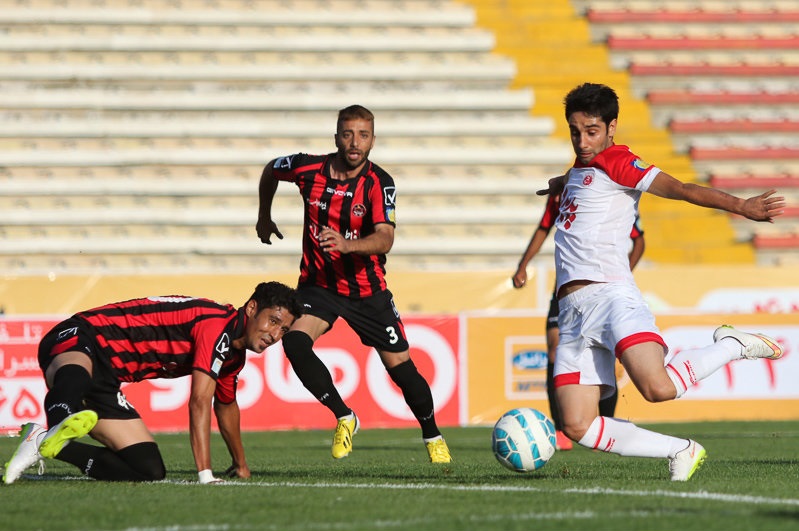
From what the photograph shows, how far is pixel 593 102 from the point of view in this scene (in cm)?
644

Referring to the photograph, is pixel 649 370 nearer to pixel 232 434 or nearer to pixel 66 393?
pixel 232 434

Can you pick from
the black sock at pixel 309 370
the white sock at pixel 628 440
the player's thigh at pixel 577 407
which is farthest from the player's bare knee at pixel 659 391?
the black sock at pixel 309 370

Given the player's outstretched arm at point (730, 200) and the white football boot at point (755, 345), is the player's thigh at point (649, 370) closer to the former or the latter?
the white football boot at point (755, 345)

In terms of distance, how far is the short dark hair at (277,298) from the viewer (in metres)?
6.58

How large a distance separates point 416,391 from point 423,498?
244 cm

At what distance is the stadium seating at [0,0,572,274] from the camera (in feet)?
60.1

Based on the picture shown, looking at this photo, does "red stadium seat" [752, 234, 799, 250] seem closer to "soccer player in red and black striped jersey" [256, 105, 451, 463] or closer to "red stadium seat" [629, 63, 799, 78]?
"red stadium seat" [629, 63, 799, 78]

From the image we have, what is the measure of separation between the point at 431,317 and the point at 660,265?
5.47 m

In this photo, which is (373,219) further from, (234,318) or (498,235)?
(498,235)

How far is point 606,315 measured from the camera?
6434 mm

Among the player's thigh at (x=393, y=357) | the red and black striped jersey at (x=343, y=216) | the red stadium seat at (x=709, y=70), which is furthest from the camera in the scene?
the red stadium seat at (x=709, y=70)

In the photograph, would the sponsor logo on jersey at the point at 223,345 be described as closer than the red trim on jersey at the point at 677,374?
No

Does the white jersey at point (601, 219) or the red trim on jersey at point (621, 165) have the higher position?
the red trim on jersey at point (621, 165)

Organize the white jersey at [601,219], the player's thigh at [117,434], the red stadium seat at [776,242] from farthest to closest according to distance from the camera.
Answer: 1. the red stadium seat at [776,242]
2. the player's thigh at [117,434]
3. the white jersey at [601,219]
